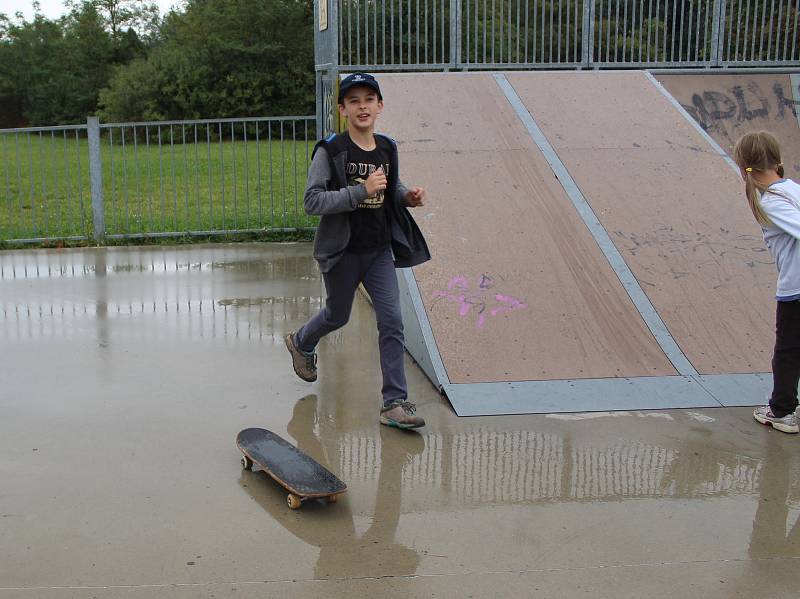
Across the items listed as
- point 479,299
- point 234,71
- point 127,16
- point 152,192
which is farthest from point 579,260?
point 127,16

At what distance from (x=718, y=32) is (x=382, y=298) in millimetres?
7301

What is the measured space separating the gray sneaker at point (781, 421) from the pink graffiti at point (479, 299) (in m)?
1.63

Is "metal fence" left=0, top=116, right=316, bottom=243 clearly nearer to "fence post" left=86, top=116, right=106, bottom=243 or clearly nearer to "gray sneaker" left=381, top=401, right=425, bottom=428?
"fence post" left=86, top=116, right=106, bottom=243

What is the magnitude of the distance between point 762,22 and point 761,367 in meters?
6.42

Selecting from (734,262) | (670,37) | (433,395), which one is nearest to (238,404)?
(433,395)

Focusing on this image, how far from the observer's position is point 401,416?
470 centimetres

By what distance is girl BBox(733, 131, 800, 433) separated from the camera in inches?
179

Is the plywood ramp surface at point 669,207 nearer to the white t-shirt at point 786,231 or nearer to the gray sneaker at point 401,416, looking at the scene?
the white t-shirt at point 786,231

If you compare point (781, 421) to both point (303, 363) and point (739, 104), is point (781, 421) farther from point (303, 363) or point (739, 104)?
point (739, 104)

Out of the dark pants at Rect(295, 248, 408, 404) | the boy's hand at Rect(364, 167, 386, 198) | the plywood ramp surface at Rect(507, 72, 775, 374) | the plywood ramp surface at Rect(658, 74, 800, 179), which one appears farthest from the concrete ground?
the plywood ramp surface at Rect(658, 74, 800, 179)

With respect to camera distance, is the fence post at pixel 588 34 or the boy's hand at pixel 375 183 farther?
the fence post at pixel 588 34

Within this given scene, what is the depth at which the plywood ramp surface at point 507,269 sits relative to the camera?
5488 millimetres

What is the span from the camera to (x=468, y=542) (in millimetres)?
3568

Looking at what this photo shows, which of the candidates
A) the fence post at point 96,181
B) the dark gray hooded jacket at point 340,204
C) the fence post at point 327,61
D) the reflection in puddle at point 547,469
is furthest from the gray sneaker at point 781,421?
the fence post at point 96,181
